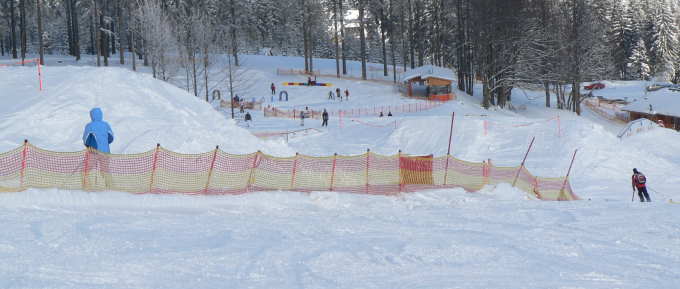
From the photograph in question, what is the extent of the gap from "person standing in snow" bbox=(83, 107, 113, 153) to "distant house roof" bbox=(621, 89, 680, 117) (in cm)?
4570

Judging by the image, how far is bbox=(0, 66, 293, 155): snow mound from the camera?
15.4 m

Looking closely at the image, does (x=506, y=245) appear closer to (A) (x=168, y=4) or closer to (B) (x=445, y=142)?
(B) (x=445, y=142)

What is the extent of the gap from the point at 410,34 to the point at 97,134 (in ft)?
174

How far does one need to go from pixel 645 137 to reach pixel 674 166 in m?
9.52

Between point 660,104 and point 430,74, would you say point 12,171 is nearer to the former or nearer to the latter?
point 430,74

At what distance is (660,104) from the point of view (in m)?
50.3

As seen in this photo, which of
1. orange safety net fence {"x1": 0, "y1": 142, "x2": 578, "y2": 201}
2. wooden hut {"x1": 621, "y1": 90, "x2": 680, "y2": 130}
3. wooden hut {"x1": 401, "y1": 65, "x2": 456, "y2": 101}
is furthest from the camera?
wooden hut {"x1": 401, "y1": 65, "x2": 456, "y2": 101}

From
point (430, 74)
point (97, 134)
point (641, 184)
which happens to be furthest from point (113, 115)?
point (430, 74)

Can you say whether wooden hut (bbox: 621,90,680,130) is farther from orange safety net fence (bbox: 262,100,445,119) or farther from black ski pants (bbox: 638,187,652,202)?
black ski pants (bbox: 638,187,652,202)

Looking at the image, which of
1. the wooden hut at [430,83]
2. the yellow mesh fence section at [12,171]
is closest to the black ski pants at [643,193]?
the yellow mesh fence section at [12,171]

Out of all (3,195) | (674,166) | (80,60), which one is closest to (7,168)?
(3,195)

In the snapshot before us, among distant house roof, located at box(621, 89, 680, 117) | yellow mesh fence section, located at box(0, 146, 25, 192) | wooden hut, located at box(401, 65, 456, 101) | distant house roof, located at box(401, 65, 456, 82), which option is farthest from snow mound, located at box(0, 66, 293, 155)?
distant house roof, located at box(621, 89, 680, 117)

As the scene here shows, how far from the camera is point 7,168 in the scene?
Answer: 1198 cm

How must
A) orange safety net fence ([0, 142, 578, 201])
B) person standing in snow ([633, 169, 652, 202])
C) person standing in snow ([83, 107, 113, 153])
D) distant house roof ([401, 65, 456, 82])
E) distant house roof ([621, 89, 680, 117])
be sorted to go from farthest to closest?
distant house roof ([401, 65, 456, 82]) → distant house roof ([621, 89, 680, 117]) → person standing in snow ([633, 169, 652, 202]) → person standing in snow ([83, 107, 113, 153]) → orange safety net fence ([0, 142, 578, 201])
